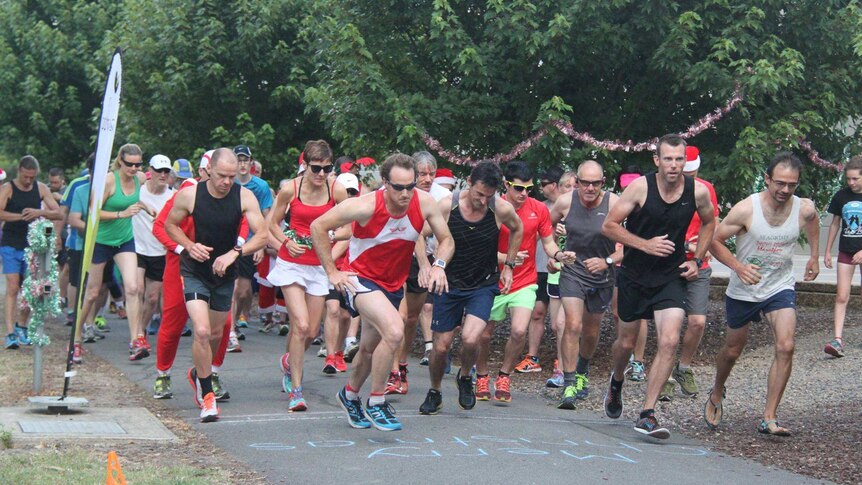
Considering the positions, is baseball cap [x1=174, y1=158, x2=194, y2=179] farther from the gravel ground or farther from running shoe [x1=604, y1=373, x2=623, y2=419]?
running shoe [x1=604, y1=373, x2=623, y2=419]

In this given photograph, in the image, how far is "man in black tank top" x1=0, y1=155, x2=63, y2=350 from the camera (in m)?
12.4

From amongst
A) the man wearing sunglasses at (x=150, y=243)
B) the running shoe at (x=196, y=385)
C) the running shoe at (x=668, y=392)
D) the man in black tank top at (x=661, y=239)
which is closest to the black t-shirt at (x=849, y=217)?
the running shoe at (x=668, y=392)

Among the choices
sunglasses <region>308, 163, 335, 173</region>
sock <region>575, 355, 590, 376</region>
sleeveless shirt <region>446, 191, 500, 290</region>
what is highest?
sunglasses <region>308, 163, 335, 173</region>

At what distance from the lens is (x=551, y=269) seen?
392 inches

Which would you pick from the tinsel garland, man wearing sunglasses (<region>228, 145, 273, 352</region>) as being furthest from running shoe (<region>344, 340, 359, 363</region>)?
the tinsel garland

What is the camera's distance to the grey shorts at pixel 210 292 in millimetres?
8531

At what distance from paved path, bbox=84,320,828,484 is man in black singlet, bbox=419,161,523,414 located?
12.3 inches

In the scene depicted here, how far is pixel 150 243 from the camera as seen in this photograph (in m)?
12.7

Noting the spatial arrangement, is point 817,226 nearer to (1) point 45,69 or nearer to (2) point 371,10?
(2) point 371,10

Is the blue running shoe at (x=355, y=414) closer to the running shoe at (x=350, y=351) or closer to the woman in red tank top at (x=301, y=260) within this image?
the woman in red tank top at (x=301, y=260)

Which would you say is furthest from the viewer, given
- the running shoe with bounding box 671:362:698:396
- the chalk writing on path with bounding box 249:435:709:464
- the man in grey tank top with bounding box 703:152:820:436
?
the running shoe with bounding box 671:362:698:396

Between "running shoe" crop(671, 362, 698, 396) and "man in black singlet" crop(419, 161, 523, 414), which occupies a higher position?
"man in black singlet" crop(419, 161, 523, 414)

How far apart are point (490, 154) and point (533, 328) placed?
2101mm

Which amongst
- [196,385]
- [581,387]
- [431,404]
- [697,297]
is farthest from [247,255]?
[697,297]
